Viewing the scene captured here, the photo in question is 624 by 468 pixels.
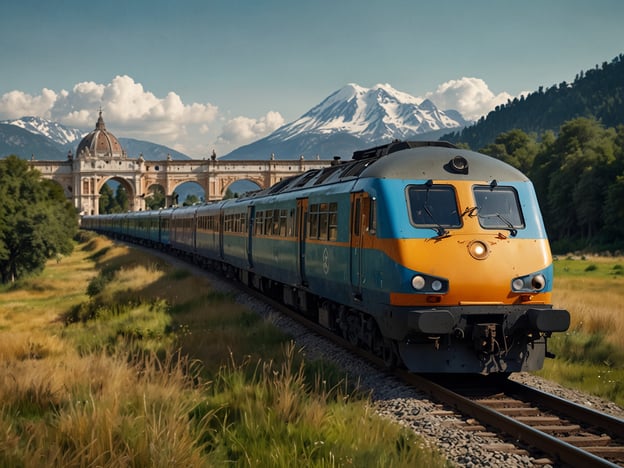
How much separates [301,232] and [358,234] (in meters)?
4.25

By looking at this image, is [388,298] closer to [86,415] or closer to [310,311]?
[86,415]

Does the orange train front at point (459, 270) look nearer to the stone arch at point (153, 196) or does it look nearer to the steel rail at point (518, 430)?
the steel rail at point (518, 430)

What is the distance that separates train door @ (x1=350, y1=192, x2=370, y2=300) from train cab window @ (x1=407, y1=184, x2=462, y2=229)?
0.87 meters

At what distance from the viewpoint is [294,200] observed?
1611cm

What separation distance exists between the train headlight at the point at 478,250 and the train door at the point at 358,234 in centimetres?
171

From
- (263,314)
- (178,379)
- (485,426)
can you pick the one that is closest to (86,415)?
(178,379)

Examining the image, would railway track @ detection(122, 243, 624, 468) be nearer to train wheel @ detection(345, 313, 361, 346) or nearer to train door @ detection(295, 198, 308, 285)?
train wheel @ detection(345, 313, 361, 346)

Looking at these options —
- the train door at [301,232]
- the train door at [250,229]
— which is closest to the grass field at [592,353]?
the train door at [301,232]

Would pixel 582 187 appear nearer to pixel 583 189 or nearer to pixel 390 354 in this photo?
pixel 583 189

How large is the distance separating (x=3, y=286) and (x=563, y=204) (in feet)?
169

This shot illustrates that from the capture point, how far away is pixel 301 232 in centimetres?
1545

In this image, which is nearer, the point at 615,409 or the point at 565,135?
the point at 615,409

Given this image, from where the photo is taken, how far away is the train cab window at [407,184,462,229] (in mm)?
10047

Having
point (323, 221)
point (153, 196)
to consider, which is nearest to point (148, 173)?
point (153, 196)
